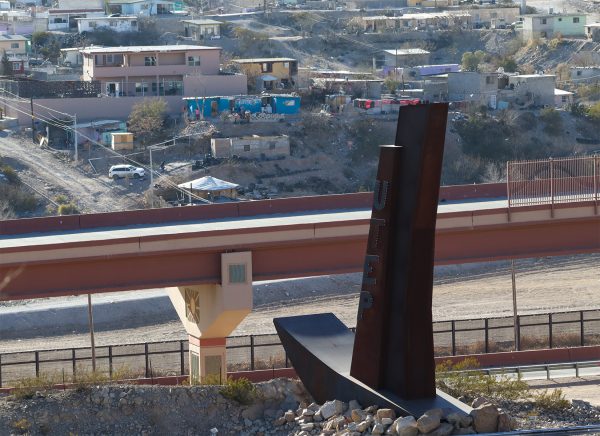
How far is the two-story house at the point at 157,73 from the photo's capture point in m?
97.0

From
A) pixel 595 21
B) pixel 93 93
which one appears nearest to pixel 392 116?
pixel 93 93

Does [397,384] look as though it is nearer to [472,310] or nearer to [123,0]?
[472,310]

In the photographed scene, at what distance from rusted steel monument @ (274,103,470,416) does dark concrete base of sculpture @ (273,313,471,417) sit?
5 cm

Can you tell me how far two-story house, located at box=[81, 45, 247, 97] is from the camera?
97.0 metres

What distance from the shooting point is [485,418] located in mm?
24109

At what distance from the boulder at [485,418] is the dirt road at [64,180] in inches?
2033

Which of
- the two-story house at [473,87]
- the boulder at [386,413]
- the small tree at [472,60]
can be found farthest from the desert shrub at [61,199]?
the boulder at [386,413]

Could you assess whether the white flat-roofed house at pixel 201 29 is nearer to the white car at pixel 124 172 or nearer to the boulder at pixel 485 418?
the white car at pixel 124 172

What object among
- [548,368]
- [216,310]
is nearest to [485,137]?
[548,368]

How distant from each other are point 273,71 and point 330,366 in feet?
259

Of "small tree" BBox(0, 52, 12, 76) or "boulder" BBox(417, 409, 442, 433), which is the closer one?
"boulder" BBox(417, 409, 442, 433)

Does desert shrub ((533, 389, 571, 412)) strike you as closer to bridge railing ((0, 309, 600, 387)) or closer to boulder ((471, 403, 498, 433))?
boulder ((471, 403, 498, 433))

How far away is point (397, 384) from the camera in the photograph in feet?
81.6

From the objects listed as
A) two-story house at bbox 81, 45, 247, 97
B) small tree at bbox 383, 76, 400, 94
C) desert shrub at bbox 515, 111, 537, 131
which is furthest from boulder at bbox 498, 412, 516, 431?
small tree at bbox 383, 76, 400, 94
